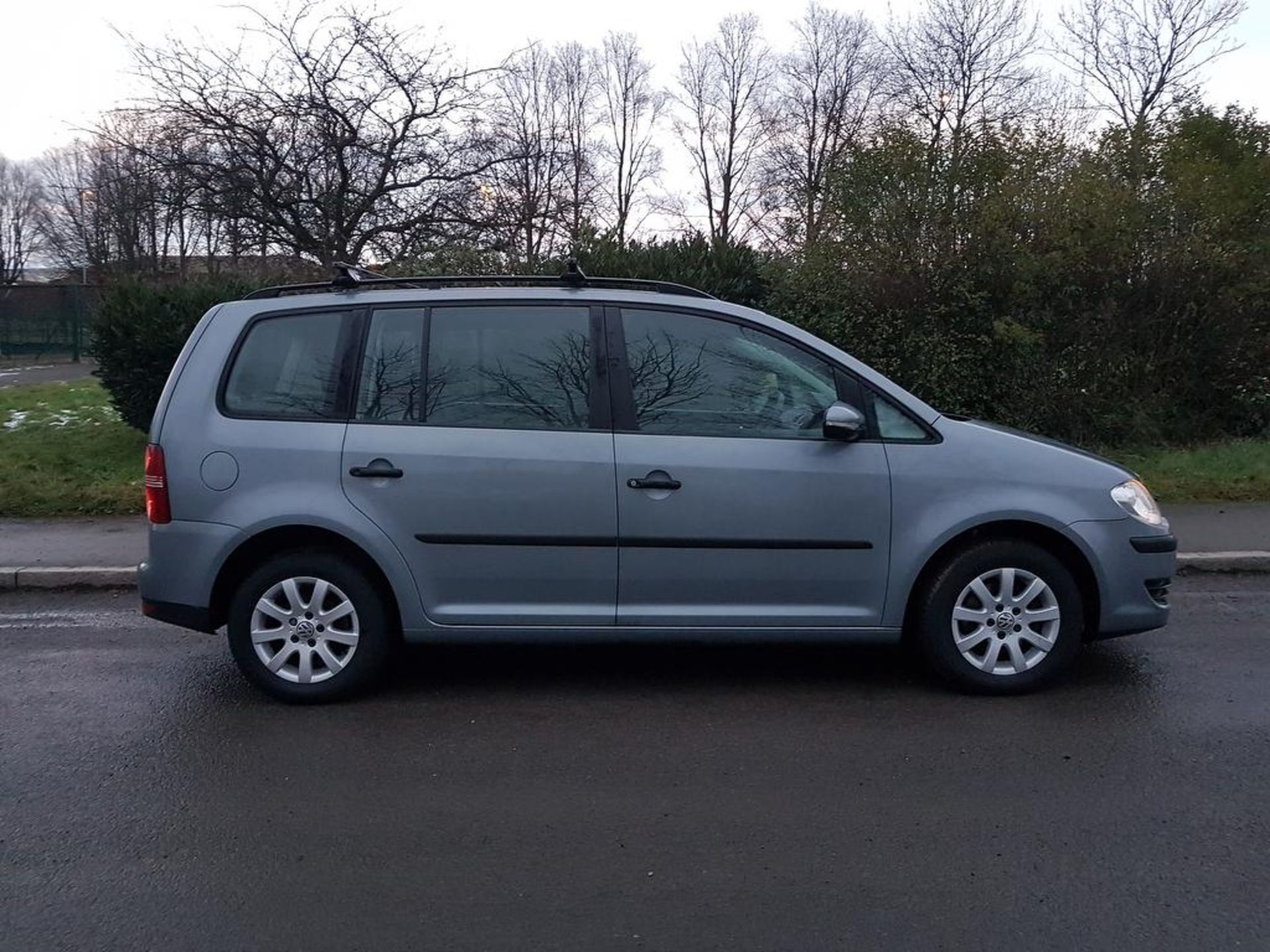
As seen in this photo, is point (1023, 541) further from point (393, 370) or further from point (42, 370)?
point (42, 370)

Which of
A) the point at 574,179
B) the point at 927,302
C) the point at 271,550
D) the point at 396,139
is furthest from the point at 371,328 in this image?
the point at 574,179

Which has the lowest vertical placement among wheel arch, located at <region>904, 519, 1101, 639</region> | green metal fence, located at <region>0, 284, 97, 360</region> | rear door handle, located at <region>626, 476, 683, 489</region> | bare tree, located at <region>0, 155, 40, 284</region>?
wheel arch, located at <region>904, 519, 1101, 639</region>

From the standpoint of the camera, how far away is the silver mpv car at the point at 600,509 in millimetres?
5102

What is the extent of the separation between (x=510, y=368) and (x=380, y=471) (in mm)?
764

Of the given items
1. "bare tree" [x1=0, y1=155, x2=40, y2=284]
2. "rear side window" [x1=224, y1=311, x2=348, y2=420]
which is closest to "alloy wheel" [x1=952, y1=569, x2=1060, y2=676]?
"rear side window" [x1=224, y1=311, x2=348, y2=420]

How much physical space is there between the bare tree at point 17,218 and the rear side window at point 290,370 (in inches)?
2834

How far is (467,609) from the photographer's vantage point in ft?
17.0

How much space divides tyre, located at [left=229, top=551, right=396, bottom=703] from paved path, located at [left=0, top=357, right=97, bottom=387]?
70.4 feet

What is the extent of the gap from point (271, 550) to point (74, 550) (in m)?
3.92

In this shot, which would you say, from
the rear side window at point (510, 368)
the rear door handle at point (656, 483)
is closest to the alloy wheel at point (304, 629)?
the rear side window at point (510, 368)

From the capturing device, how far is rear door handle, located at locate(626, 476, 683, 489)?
16.6 ft

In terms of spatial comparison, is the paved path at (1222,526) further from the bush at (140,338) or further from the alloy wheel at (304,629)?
the bush at (140,338)

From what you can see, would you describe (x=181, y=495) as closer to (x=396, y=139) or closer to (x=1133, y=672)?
(x=1133, y=672)

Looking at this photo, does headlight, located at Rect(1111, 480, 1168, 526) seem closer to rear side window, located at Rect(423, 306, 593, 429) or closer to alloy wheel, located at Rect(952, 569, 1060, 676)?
alloy wheel, located at Rect(952, 569, 1060, 676)
